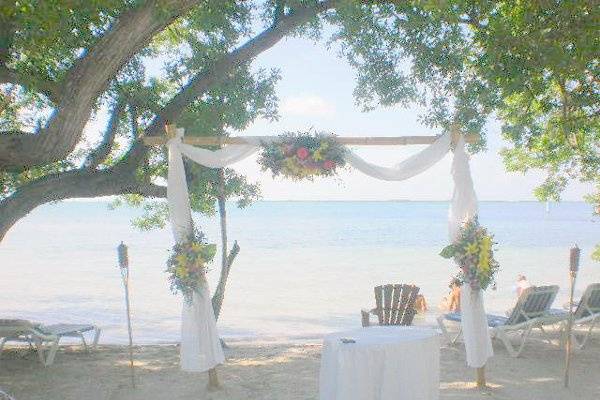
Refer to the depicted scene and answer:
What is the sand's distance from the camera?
6.66 meters

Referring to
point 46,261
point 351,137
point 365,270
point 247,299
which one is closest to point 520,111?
point 351,137

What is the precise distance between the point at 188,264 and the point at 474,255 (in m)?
3.02

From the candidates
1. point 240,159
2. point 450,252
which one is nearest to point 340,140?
point 240,159

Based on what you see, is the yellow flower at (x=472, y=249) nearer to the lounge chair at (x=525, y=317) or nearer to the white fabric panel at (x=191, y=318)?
the lounge chair at (x=525, y=317)

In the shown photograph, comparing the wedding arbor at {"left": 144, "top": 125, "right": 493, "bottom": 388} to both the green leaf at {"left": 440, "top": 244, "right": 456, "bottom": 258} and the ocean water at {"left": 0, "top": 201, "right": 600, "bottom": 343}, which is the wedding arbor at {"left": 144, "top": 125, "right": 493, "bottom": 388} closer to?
the green leaf at {"left": 440, "top": 244, "right": 456, "bottom": 258}

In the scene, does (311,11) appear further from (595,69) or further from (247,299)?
(247,299)

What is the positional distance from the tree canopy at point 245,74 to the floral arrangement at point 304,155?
69.7 inches

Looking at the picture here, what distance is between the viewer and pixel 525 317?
27.8 ft

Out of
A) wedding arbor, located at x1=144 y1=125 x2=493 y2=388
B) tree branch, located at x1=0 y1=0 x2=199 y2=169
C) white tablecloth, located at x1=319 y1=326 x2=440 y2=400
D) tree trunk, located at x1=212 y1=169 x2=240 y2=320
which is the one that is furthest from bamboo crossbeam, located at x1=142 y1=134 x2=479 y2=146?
white tablecloth, located at x1=319 y1=326 x2=440 y2=400

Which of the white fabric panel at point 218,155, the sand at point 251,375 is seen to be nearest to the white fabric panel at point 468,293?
the sand at point 251,375

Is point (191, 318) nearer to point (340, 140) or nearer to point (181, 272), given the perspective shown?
point (181, 272)

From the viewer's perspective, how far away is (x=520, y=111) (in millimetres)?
11906

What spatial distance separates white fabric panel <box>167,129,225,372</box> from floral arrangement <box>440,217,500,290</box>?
2.60 metres

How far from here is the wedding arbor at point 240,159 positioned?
6.91 metres
